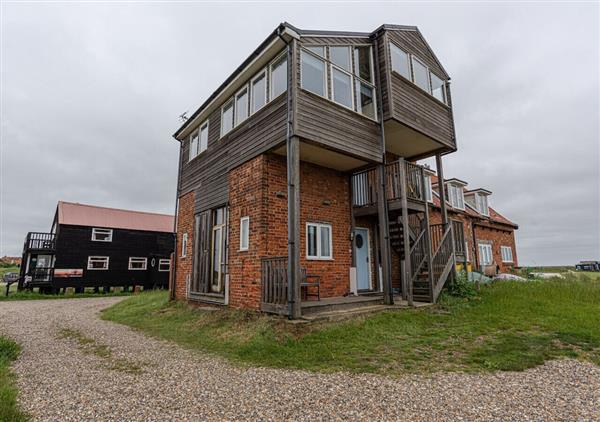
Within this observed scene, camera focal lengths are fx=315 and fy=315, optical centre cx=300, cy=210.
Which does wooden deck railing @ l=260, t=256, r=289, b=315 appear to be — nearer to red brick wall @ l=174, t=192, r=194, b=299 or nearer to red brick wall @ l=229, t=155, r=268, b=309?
red brick wall @ l=229, t=155, r=268, b=309

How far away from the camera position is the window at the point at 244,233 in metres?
9.10

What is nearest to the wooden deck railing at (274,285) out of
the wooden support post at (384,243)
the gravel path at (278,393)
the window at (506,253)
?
the gravel path at (278,393)

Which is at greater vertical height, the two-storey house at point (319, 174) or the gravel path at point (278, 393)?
the two-storey house at point (319, 174)

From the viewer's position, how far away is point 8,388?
13.0 feet

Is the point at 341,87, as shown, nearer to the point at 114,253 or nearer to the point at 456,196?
the point at 456,196

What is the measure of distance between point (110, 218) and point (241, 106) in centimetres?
2335

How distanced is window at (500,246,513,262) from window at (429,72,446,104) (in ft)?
48.7

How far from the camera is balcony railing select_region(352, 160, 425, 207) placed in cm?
1034

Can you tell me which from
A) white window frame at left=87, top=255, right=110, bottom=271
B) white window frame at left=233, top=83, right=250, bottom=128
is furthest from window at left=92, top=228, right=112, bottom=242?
white window frame at left=233, top=83, right=250, bottom=128

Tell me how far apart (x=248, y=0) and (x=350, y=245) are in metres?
10.6

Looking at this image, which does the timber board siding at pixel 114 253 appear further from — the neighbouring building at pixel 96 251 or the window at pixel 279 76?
the window at pixel 279 76

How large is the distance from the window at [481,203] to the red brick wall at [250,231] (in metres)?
18.8

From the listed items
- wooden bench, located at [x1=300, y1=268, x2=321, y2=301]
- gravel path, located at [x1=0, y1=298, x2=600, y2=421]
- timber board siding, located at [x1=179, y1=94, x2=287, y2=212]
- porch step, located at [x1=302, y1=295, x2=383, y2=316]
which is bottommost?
gravel path, located at [x1=0, y1=298, x2=600, y2=421]

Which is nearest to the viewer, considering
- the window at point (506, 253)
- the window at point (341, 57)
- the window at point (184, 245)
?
the window at point (341, 57)
